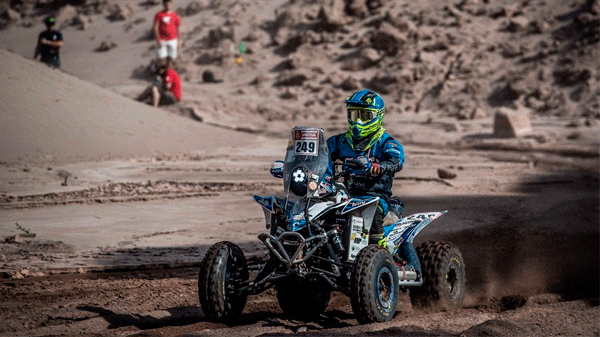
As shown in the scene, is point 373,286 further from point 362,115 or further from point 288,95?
point 288,95

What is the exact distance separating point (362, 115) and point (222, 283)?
1.64 metres

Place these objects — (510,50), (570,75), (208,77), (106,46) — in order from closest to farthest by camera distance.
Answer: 1. (570,75)
2. (510,50)
3. (208,77)
4. (106,46)

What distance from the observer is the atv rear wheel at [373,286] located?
20.1 feet

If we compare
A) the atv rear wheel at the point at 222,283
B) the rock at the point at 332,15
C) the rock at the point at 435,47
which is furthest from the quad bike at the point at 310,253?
the rock at the point at 332,15

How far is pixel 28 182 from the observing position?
1266 centimetres

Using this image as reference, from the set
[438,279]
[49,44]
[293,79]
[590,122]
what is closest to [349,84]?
[293,79]

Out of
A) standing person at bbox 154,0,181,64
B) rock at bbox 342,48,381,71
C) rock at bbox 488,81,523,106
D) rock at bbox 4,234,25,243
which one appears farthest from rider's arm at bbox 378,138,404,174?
rock at bbox 342,48,381,71

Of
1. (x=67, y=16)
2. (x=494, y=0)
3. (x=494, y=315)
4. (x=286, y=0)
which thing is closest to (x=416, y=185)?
(x=494, y=315)

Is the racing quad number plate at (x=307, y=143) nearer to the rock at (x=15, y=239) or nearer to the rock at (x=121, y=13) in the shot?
the rock at (x=15, y=239)

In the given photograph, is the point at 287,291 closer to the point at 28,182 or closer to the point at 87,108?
the point at 28,182

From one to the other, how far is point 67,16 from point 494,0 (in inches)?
660

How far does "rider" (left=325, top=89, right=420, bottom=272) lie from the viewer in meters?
6.92

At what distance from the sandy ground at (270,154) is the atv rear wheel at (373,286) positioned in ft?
0.42

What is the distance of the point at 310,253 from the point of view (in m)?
6.25
